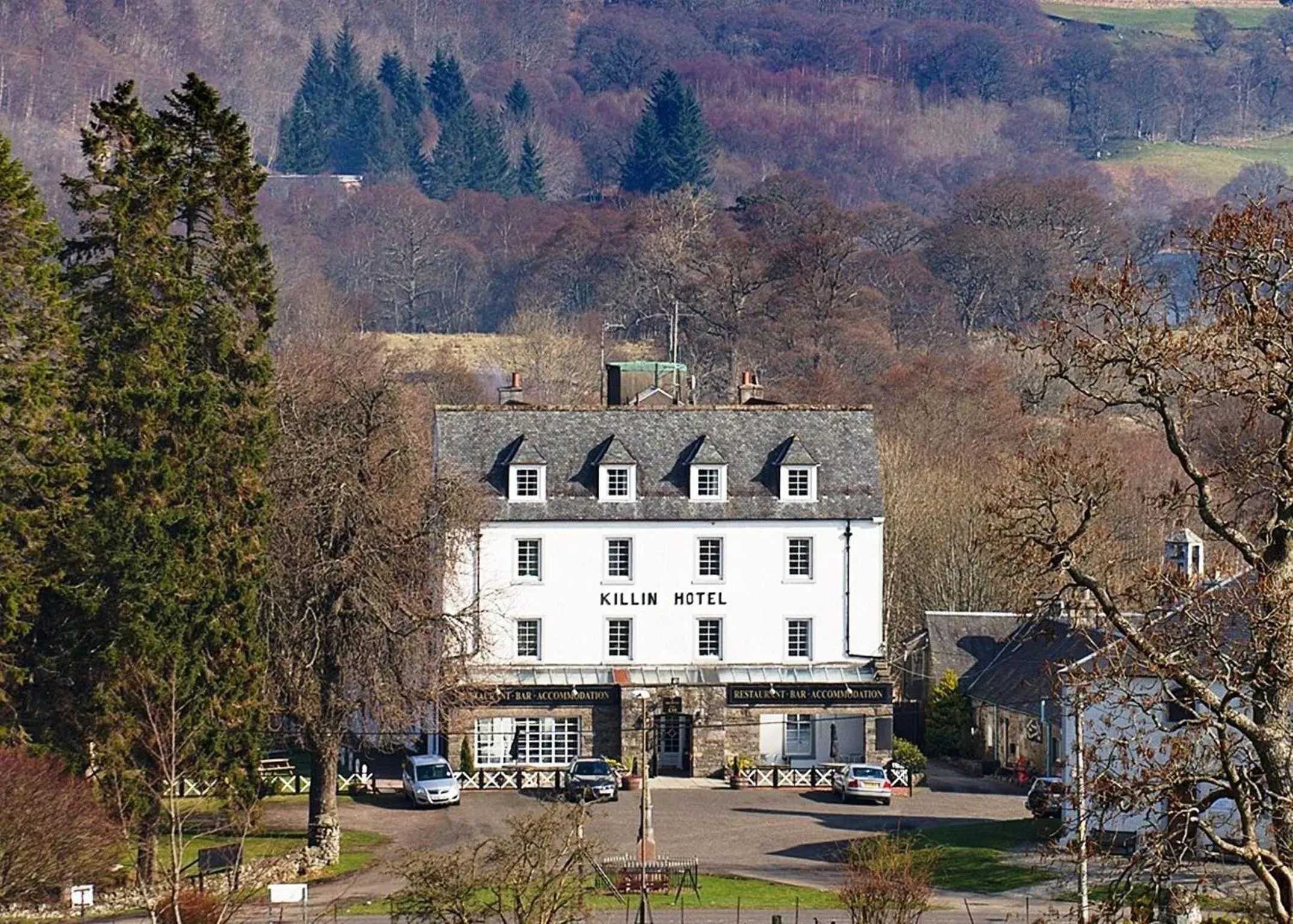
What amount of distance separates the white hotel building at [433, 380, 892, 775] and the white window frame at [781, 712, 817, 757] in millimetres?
56

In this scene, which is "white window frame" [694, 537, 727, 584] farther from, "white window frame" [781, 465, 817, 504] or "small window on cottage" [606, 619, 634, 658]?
"small window on cottage" [606, 619, 634, 658]

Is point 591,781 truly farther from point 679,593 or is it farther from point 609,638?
point 679,593

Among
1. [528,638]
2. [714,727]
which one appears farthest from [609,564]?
[714,727]

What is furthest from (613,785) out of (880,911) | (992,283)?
(992,283)

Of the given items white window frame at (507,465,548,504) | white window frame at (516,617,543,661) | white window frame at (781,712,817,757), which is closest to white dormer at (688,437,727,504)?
white window frame at (507,465,548,504)

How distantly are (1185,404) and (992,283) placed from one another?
14490 centimetres

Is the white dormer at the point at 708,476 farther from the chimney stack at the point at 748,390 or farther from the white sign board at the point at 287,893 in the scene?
the white sign board at the point at 287,893

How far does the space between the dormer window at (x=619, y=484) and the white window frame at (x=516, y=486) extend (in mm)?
1524

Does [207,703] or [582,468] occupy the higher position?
[582,468]

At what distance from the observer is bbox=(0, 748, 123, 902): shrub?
37.4m

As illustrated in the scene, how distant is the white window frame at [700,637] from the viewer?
2406 inches

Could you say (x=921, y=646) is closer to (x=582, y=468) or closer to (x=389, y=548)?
(x=582, y=468)

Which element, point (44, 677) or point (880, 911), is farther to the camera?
point (44, 677)

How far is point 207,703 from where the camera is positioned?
4619 cm
